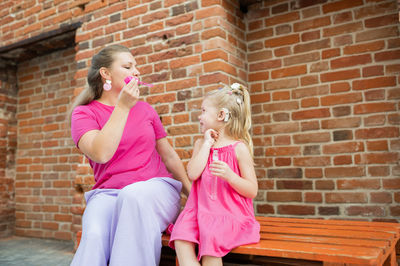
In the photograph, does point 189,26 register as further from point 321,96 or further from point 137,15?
point 321,96

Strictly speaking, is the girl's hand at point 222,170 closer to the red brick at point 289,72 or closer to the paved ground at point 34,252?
the red brick at point 289,72

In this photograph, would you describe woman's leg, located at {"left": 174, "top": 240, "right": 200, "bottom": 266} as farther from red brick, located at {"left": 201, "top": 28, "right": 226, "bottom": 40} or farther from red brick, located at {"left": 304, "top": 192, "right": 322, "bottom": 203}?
red brick, located at {"left": 201, "top": 28, "right": 226, "bottom": 40}

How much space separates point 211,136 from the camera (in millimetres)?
2006

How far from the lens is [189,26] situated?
2.77 m

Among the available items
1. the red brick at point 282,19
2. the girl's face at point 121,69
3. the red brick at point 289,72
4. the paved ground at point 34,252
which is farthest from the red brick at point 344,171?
the paved ground at point 34,252

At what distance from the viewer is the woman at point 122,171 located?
1709 millimetres

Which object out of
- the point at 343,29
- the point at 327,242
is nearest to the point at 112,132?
the point at 327,242

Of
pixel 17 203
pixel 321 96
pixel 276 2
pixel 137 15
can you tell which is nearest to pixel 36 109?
pixel 17 203

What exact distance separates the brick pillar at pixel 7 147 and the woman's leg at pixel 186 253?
3.48 meters

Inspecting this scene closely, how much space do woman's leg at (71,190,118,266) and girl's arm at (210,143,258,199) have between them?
60cm

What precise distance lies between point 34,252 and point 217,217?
8.34 feet

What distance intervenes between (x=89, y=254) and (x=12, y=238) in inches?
123

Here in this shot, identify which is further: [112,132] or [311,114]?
[311,114]

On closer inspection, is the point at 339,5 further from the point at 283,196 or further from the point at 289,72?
the point at 283,196
